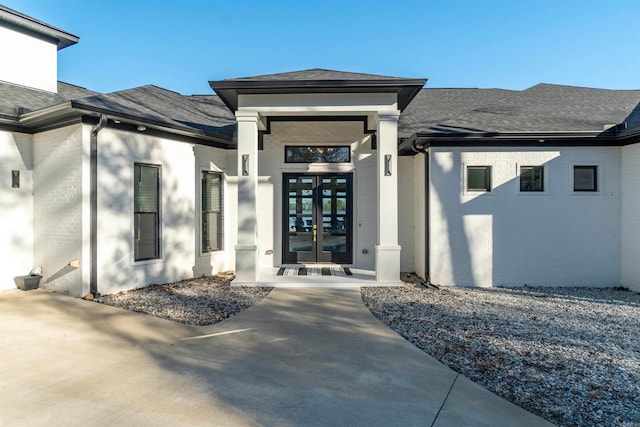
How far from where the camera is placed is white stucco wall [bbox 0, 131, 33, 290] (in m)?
6.95

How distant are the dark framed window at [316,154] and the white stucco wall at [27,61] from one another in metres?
6.48

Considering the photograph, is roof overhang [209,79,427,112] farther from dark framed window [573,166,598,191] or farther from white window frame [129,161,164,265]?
dark framed window [573,166,598,191]

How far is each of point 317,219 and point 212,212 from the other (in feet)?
8.87

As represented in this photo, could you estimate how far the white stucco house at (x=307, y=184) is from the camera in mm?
6957

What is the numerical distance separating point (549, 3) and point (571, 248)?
6299mm

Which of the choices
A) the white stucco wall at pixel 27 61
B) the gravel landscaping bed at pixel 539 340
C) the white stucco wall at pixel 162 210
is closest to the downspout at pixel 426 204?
the gravel landscaping bed at pixel 539 340

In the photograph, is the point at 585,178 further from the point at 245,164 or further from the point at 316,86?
the point at 245,164

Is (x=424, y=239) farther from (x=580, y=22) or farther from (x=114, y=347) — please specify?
(x=580, y=22)

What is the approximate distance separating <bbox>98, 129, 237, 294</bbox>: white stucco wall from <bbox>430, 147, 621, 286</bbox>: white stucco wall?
5.27 metres

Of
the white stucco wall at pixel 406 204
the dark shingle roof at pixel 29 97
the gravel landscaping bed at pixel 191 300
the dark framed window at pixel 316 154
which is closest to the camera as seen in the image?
the gravel landscaping bed at pixel 191 300

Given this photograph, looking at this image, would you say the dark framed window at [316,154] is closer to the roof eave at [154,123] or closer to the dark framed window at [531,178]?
the roof eave at [154,123]

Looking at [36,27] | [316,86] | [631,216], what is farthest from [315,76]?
[36,27]

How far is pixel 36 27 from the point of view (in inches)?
387

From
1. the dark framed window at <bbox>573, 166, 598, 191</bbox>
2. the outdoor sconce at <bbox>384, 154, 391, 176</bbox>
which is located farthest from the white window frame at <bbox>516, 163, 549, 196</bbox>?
the outdoor sconce at <bbox>384, 154, 391, 176</bbox>
